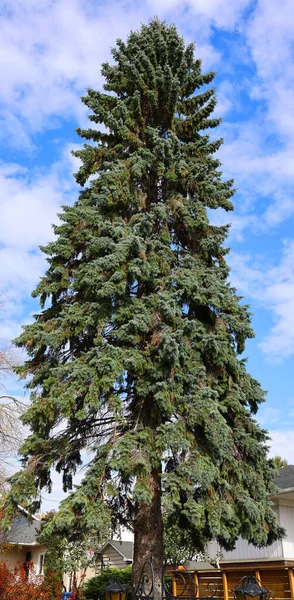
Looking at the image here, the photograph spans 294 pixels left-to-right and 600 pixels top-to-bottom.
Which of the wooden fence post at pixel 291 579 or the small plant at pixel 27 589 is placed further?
the small plant at pixel 27 589

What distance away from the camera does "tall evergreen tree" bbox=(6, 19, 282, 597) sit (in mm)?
7523

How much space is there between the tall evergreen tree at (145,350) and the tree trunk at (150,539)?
30 millimetres

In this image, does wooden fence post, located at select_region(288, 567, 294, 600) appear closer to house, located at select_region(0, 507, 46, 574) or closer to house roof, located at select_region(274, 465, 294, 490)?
house roof, located at select_region(274, 465, 294, 490)

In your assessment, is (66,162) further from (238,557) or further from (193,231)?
(238,557)

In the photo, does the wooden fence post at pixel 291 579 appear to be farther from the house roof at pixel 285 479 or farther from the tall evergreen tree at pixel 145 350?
the tall evergreen tree at pixel 145 350

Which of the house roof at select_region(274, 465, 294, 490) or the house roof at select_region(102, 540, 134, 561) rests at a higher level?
the house roof at select_region(274, 465, 294, 490)

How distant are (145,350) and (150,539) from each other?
3163 mm

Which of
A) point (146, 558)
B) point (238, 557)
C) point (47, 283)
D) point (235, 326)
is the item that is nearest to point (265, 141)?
point (235, 326)

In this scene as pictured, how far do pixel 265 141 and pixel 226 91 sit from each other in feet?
9.58

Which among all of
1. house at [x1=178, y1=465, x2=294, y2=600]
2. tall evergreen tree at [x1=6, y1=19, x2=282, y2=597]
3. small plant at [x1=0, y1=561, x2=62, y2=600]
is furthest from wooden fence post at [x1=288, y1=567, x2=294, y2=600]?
small plant at [x1=0, y1=561, x2=62, y2=600]

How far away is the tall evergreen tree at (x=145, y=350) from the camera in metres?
7.52

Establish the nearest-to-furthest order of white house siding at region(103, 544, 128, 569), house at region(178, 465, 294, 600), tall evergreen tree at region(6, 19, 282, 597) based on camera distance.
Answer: tall evergreen tree at region(6, 19, 282, 597) < house at region(178, 465, 294, 600) < white house siding at region(103, 544, 128, 569)

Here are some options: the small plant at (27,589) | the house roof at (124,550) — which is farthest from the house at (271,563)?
the house roof at (124,550)

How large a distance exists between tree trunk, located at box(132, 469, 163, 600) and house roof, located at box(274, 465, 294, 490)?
254 inches
